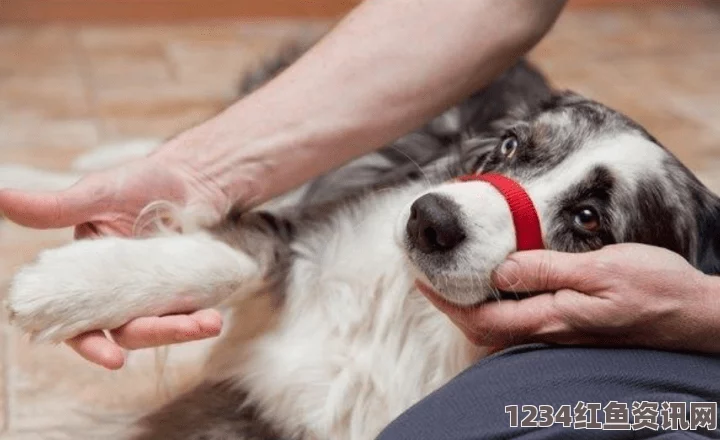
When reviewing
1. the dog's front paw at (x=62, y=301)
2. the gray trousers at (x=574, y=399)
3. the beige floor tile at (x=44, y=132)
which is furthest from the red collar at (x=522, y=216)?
the beige floor tile at (x=44, y=132)

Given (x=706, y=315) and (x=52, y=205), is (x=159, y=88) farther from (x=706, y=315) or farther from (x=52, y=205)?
(x=706, y=315)

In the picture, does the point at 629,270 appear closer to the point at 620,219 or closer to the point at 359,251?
the point at 620,219

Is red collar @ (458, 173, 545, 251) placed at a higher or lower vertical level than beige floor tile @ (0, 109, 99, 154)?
higher

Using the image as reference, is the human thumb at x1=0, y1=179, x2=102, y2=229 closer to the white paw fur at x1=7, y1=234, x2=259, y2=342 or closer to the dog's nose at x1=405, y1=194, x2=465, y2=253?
the white paw fur at x1=7, y1=234, x2=259, y2=342

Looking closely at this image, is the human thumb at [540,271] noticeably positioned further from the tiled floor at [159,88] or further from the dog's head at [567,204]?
the tiled floor at [159,88]

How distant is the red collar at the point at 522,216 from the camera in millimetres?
1242

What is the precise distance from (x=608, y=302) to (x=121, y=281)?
0.62 metres

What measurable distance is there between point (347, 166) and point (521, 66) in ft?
1.62

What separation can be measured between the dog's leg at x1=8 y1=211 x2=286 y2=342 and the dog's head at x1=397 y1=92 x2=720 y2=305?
0.97 feet

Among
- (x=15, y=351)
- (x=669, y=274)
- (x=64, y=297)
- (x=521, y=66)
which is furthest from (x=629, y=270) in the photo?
(x=15, y=351)

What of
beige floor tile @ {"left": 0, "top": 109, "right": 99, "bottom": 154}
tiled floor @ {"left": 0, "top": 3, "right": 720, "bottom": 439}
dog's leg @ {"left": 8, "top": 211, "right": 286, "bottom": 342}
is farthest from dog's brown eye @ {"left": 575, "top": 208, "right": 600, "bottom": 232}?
beige floor tile @ {"left": 0, "top": 109, "right": 99, "bottom": 154}

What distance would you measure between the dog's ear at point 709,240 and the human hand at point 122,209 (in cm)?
66

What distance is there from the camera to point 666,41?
3691 mm

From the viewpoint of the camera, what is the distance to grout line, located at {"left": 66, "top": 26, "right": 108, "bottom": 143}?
2.68 m
